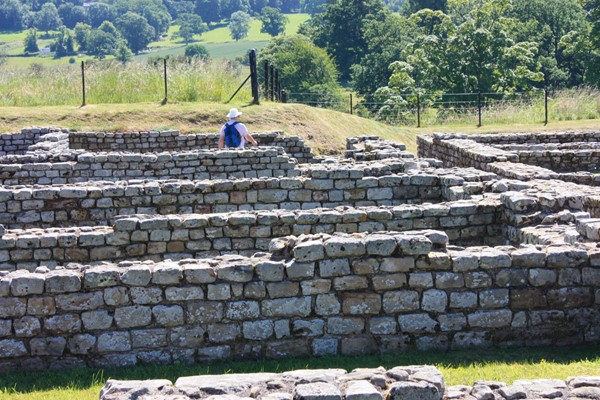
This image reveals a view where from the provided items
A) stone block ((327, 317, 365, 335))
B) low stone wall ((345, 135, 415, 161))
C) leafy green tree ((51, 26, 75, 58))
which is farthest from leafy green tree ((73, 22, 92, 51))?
stone block ((327, 317, 365, 335))

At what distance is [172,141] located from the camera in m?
24.4

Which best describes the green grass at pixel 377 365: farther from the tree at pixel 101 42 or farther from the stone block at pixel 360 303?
the tree at pixel 101 42

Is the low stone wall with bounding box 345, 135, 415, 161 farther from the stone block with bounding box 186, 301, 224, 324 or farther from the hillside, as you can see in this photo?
the stone block with bounding box 186, 301, 224, 324

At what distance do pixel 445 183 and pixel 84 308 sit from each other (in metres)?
7.33

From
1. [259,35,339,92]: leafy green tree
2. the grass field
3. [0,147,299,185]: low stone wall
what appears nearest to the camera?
[0,147,299,185]: low stone wall

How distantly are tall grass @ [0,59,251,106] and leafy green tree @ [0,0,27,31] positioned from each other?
521ft

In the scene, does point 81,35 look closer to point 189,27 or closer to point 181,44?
point 181,44

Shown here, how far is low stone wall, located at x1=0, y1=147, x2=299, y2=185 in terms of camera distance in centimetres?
1861

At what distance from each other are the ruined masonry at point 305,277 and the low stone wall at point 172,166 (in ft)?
10.6

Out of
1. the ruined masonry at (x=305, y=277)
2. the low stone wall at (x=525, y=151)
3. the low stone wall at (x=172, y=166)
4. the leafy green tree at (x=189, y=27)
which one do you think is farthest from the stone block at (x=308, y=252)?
the leafy green tree at (x=189, y=27)

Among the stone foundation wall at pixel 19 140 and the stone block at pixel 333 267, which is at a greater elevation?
the stone foundation wall at pixel 19 140

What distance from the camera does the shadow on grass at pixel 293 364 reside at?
29.0 ft

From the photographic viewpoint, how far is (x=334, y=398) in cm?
616

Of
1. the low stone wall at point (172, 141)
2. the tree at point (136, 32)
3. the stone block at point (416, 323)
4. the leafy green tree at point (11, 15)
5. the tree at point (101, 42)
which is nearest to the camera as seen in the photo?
the stone block at point (416, 323)
